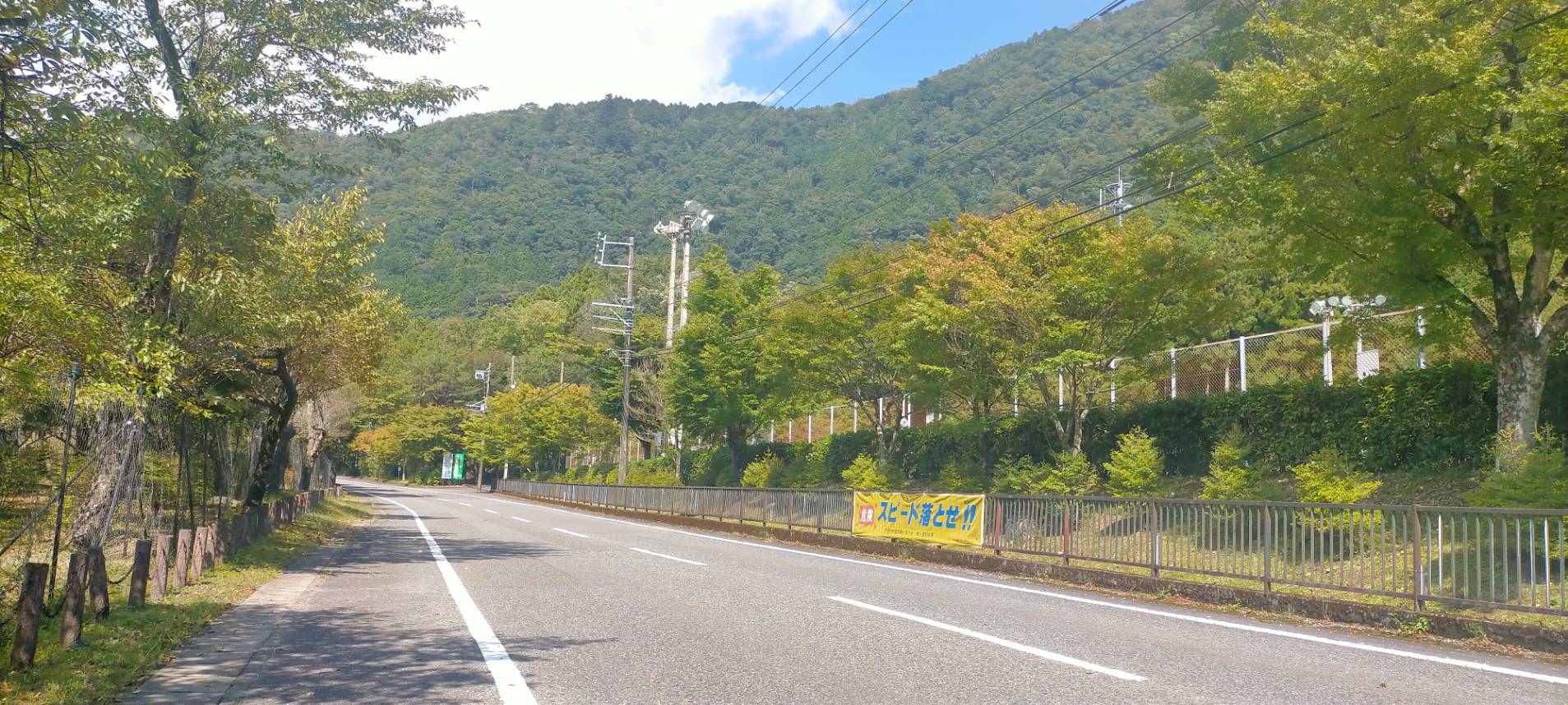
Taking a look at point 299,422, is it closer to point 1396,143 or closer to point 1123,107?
point 1396,143

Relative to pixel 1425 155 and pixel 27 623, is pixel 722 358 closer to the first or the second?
pixel 1425 155

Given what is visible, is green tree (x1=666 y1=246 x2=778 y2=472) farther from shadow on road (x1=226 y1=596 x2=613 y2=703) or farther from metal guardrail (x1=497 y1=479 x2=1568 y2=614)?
shadow on road (x1=226 y1=596 x2=613 y2=703)

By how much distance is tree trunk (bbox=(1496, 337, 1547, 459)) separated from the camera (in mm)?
14102

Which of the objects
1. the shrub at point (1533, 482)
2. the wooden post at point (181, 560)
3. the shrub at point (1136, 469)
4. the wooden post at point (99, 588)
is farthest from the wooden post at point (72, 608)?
the shrub at point (1136, 469)

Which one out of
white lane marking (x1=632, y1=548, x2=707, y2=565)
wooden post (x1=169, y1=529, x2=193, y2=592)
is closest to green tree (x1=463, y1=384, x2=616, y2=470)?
white lane marking (x1=632, y1=548, x2=707, y2=565)

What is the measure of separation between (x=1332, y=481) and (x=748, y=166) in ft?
371

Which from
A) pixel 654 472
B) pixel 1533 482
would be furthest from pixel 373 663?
pixel 654 472

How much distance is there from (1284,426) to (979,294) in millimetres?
6975

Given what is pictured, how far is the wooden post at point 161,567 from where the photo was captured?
1058 centimetres

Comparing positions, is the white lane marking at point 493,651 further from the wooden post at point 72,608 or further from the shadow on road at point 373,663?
the wooden post at point 72,608

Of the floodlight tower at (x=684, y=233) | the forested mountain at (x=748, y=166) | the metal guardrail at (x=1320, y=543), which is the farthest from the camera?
the forested mountain at (x=748, y=166)

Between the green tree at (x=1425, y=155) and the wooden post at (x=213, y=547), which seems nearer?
the green tree at (x=1425, y=155)

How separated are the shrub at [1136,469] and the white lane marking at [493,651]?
14493 millimetres

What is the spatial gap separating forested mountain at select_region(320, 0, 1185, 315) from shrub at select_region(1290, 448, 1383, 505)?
57.0 metres
